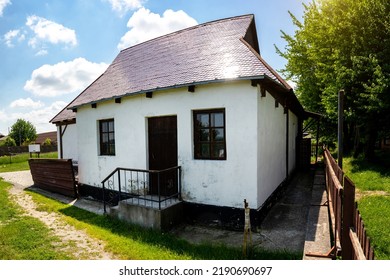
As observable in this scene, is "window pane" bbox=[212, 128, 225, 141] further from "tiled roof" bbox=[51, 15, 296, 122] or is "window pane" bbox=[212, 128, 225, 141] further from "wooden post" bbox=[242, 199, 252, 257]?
"wooden post" bbox=[242, 199, 252, 257]

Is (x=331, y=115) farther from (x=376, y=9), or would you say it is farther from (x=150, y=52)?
(x=150, y=52)

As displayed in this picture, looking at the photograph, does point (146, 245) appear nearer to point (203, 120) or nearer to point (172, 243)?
point (172, 243)

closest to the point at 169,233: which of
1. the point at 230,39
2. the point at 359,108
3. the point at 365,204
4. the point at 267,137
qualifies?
the point at 267,137

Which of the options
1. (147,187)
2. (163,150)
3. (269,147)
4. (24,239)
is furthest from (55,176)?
(269,147)

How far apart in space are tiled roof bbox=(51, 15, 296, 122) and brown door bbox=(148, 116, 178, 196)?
39.6 inches

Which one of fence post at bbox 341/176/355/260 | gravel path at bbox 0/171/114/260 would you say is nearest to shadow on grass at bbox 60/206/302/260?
gravel path at bbox 0/171/114/260

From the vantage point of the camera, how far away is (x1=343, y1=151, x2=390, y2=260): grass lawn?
4.25 metres

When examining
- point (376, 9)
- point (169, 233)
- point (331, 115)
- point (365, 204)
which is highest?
point (376, 9)

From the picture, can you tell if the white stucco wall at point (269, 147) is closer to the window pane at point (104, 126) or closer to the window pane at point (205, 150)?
the window pane at point (205, 150)

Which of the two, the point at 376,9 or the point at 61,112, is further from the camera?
the point at 61,112

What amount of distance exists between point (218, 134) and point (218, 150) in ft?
1.27

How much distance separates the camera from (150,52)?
30.7ft

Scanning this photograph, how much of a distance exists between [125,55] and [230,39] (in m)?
5.43

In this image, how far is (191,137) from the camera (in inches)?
240
